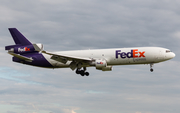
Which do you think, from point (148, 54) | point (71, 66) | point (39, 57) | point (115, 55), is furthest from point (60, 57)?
point (148, 54)

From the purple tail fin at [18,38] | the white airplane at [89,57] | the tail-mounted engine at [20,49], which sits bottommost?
the white airplane at [89,57]

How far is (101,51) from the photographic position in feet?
189

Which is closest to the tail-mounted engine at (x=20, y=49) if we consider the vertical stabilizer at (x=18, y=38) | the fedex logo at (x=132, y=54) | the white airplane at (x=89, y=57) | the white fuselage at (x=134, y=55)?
the white airplane at (x=89, y=57)

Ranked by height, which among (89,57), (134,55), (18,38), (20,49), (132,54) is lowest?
(89,57)

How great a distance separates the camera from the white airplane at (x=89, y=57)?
183 ft

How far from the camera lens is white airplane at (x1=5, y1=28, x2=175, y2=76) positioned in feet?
183

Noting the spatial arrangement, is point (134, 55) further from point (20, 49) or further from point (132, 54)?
point (20, 49)

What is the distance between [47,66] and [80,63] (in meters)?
8.23

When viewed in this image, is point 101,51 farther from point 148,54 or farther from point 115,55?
point 148,54

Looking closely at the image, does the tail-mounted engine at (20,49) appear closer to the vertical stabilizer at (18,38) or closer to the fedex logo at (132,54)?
the vertical stabilizer at (18,38)

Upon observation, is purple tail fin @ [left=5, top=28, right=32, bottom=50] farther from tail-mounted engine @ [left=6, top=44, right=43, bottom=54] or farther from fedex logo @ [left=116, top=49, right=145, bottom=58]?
fedex logo @ [left=116, top=49, right=145, bottom=58]

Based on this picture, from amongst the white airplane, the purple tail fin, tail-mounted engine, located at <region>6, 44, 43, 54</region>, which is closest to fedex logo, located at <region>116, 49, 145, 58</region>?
the white airplane

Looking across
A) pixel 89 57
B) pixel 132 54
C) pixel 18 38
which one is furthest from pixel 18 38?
pixel 132 54

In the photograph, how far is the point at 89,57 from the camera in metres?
57.8
